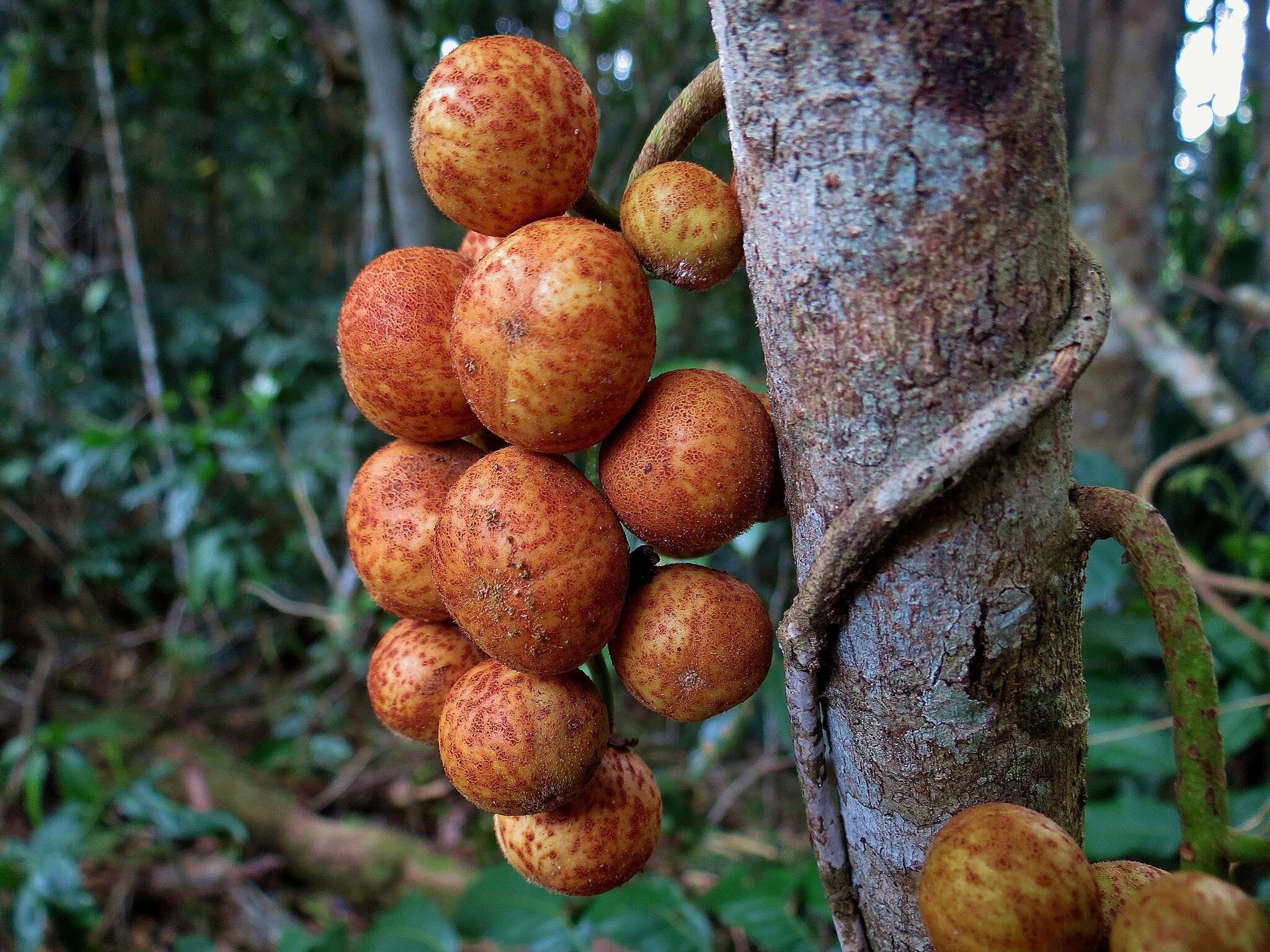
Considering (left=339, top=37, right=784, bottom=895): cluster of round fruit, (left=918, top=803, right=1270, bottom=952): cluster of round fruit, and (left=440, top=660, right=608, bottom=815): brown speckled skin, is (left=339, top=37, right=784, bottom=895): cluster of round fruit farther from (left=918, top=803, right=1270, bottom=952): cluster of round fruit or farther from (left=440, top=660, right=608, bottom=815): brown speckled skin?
(left=918, top=803, right=1270, bottom=952): cluster of round fruit

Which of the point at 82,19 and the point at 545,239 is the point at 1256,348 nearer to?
the point at 545,239

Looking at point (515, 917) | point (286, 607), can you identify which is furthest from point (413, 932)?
point (286, 607)

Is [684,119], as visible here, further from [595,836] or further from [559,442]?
[595,836]

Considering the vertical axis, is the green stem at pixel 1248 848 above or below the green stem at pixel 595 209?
below

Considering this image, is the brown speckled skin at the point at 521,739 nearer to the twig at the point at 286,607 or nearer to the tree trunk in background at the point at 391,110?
the tree trunk in background at the point at 391,110

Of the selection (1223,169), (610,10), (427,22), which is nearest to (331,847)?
(427,22)

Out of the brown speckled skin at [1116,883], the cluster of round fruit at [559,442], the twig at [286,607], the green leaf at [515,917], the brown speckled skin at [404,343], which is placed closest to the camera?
the brown speckled skin at [1116,883]

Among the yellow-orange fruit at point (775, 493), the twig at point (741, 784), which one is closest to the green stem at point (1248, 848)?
the yellow-orange fruit at point (775, 493)
